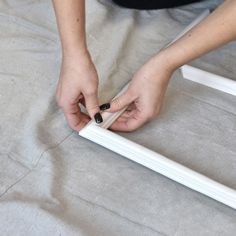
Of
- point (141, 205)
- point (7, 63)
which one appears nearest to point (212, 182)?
point (141, 205)

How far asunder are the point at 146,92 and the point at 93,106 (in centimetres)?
11

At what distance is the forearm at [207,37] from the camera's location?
79 centimetres

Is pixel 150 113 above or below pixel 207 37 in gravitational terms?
below

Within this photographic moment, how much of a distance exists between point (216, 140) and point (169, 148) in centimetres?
10

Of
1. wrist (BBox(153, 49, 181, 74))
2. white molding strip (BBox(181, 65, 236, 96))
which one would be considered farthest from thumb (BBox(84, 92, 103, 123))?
white molding strip (BBox(181, 65, 236, 96))

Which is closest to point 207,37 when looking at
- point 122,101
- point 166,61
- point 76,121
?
point 166,61

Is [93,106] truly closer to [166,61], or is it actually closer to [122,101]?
[122,101]

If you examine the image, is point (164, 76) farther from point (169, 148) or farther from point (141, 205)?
point (141, 205)

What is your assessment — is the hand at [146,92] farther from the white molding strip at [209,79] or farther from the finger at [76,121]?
the white molding strip at [209,79]

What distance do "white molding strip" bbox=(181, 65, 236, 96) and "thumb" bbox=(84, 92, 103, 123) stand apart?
0.96 feet

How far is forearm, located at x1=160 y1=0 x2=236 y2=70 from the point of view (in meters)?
0.79

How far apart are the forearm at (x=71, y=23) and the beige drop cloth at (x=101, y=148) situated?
0.52 feet

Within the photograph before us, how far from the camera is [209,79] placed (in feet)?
3.41

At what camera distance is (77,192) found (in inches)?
31.4
